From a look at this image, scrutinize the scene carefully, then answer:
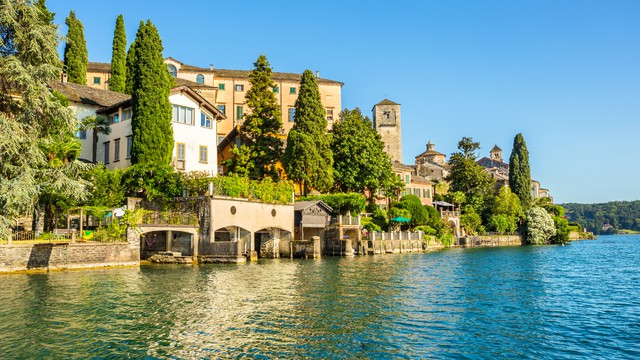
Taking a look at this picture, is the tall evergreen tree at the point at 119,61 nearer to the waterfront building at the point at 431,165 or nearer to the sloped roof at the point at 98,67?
the sloped roof at the point at 98,67

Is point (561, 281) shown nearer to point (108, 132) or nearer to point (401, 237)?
point (401, 237)

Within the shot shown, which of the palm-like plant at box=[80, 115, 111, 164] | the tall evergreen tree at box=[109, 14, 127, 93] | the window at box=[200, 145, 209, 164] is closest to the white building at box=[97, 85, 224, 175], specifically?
the window at box=[200, 145, 209, 164]

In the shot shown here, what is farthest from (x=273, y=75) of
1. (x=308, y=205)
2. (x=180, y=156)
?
(x=308, y=205)

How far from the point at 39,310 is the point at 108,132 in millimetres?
30161

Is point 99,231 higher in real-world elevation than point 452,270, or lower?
higher

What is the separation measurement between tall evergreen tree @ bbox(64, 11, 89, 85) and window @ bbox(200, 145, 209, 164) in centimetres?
2179

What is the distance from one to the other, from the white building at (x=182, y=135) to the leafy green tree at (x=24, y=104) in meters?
16.0

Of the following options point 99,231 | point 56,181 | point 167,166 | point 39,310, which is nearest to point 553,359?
point 39,310

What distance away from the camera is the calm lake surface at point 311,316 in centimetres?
1302

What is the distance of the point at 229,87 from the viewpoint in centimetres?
7194

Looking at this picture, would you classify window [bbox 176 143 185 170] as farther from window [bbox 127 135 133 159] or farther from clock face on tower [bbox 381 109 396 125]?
clock face on tower [bbox 381 109 396 125]

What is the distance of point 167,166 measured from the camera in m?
38.2

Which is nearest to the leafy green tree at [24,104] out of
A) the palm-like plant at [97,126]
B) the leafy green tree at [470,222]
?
the palm-like plant at [97,126]

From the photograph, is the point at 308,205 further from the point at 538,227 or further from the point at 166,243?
the point at 538,227
